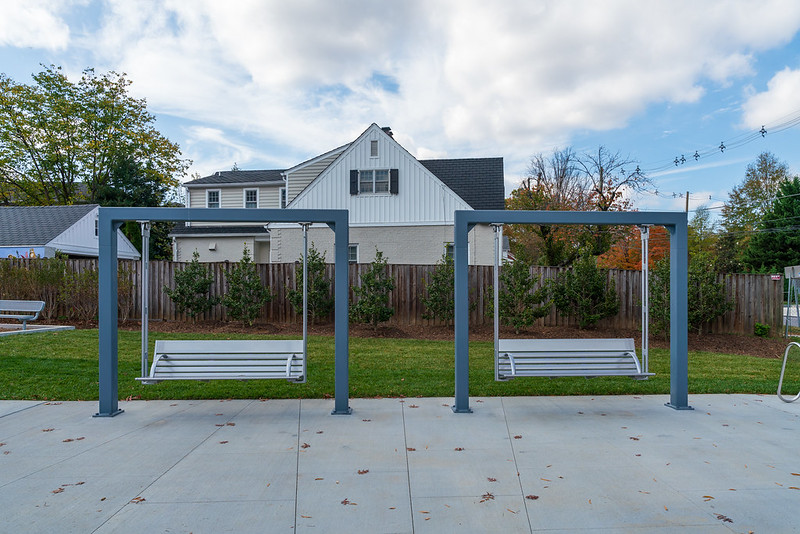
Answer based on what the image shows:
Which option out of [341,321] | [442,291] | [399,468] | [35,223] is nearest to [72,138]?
[35,223]

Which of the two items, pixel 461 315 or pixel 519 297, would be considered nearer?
pixel 461 315

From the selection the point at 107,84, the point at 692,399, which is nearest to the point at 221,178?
the point at 107,84

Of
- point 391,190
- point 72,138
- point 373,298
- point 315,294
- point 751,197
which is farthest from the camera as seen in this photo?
point 751,197

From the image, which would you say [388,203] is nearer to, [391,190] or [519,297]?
[391,190]

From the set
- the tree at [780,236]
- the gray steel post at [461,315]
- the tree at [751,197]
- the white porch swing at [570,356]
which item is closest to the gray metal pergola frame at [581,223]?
the gray steel post at [461,315]

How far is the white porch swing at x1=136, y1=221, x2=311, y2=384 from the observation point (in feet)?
21.1

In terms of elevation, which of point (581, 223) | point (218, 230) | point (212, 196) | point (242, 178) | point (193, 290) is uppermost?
point (242, 178)

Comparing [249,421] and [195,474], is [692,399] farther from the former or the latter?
[195,474]

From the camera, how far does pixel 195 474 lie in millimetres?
4578

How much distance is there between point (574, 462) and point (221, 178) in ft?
89.3

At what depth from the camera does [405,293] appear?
50.9 ft

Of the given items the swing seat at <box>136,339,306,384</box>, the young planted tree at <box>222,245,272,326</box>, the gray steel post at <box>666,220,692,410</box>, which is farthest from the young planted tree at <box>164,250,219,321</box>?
the gray steel post at <box>666,220,692,410</box>

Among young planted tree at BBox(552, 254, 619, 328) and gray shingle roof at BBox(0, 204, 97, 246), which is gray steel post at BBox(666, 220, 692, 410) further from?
gray shingle roof at BBox(0, 204, 97, 246)

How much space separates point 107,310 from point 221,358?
152cm
